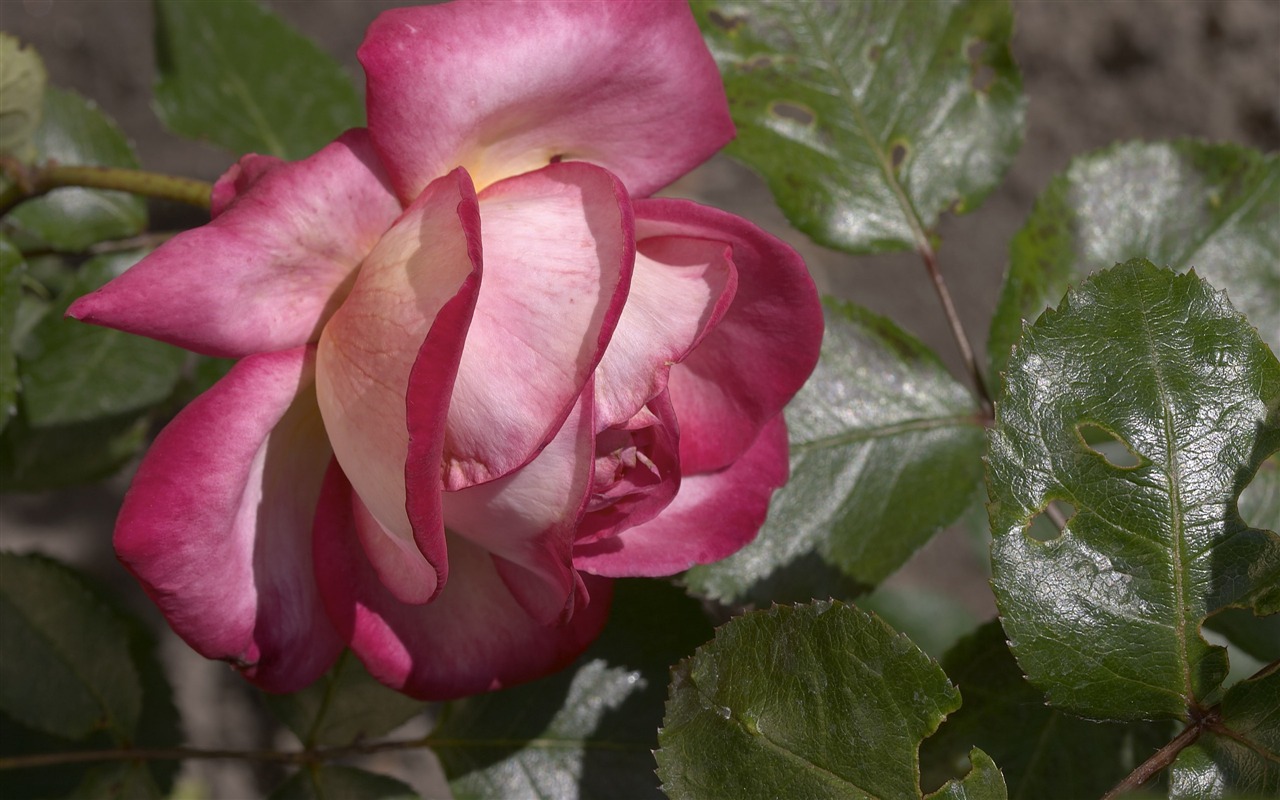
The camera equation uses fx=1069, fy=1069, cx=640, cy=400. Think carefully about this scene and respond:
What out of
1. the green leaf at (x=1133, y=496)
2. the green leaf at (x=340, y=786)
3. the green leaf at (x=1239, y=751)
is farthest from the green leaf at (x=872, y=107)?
the green leaf at (x=340, y=786)

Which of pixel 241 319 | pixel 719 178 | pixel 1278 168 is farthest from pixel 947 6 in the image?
pixel 719 178

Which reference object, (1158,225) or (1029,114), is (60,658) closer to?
(1158,225)

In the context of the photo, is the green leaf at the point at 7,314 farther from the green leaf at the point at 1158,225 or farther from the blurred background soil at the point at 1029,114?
the blurred background soil at the point at 1029,114

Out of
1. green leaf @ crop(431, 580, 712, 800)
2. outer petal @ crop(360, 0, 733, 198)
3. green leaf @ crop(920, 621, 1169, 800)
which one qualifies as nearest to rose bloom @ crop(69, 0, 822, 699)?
outer petal @ crop(360, 0, 733, 198)

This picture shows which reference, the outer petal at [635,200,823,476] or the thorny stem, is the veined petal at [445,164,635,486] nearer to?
the outer petal at [635,200,823,476]

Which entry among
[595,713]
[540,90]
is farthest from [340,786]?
[540,90]

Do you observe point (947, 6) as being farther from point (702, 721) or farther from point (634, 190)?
point (702, 721)
